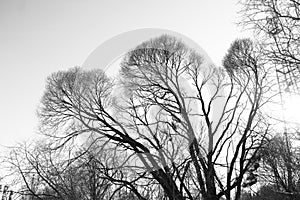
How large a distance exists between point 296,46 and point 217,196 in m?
6.19

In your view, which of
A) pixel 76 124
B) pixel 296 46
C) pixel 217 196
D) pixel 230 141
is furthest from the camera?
pixel 76 124

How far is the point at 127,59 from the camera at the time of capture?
33.7 feet

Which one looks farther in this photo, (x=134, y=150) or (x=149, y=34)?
(x=149, y=34)

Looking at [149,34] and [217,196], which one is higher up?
[149,34]

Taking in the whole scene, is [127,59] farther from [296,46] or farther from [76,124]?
[296,46]

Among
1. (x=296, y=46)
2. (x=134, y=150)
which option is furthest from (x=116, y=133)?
(x=296, y=46)

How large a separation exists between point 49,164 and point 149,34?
22.8 ft

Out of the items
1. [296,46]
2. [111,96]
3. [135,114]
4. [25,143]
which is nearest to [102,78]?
[111,96]

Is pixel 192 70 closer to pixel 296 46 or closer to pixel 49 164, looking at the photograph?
pixel 296 46

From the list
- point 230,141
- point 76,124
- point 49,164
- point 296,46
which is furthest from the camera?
point 49,164

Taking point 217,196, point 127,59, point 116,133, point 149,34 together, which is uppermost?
point 149,34

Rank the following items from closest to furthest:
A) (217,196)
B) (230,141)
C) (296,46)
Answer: (296,46)
(217,196)
(230,141)

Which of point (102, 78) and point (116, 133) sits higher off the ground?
point (102, 78)

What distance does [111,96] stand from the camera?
10.2m
